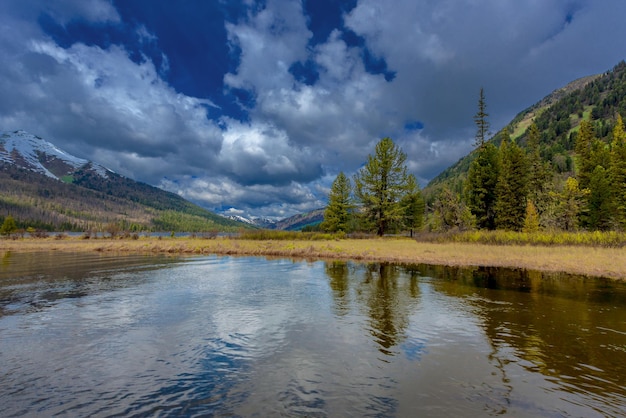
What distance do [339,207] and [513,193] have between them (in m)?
30.9

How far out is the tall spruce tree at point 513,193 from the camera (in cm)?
5009

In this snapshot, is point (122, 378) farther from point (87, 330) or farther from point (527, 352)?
point (527, 352)

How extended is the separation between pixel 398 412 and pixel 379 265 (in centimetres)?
2253

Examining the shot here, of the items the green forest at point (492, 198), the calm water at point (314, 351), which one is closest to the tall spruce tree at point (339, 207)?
the green forest at point (492, 198)

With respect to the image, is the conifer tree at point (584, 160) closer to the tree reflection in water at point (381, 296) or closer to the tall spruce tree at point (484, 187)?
the tall spruce tree at point (484, 187)

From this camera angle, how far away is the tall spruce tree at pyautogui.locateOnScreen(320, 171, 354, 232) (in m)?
63.5

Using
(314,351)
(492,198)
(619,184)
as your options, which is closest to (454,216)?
(492,198)

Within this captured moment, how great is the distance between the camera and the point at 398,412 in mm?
5852

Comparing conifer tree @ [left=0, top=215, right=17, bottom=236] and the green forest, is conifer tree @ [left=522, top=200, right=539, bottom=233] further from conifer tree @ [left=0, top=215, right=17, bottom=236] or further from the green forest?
conifer tree @ [left=0, top=215, right=17, bottom=236]

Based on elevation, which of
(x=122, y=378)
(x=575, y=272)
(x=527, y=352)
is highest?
(x=575, y=272)

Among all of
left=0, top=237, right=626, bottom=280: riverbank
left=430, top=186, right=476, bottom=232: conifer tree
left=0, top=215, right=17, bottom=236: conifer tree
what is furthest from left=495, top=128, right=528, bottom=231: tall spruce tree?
left=0, top=215, right=17, bottom=236: conifer tree

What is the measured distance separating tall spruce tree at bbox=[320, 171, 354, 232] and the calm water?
45.7 metres

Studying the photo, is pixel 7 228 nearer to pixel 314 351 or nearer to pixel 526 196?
pixel 314 351

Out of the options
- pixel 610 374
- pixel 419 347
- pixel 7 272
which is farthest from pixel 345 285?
pixel 7 272
